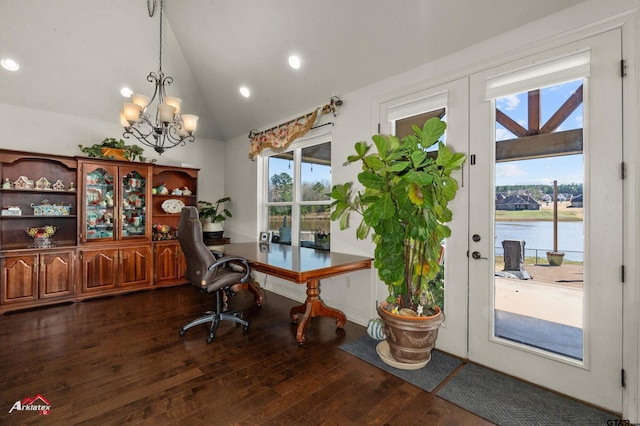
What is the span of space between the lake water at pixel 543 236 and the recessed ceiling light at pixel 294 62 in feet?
8.38

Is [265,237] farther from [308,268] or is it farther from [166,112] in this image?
[166,112]

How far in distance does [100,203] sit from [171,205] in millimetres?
927

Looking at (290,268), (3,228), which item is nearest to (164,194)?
(3,228)

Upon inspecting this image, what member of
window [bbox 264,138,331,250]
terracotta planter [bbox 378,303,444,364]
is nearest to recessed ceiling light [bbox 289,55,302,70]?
window [bbox 264,138,331,250]

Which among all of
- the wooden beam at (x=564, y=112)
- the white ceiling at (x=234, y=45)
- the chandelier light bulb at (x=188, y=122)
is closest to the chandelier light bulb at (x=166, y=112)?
the chandelier light bulb at (x=188, y=122)

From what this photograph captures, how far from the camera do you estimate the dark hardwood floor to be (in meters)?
1.67

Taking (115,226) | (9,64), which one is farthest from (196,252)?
(9,64)

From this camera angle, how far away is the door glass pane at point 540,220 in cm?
190

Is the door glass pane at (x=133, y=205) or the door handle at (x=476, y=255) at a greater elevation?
the door glass pane at (x=133, y=205)

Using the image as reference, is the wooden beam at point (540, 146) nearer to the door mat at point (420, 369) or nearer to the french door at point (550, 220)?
the french door at point (550, 220)

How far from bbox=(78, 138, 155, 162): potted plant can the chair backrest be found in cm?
218

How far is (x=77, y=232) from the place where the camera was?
12.5 ft

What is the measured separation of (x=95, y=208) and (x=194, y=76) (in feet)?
7.77

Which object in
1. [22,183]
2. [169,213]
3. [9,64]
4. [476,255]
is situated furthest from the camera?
[169,213]
